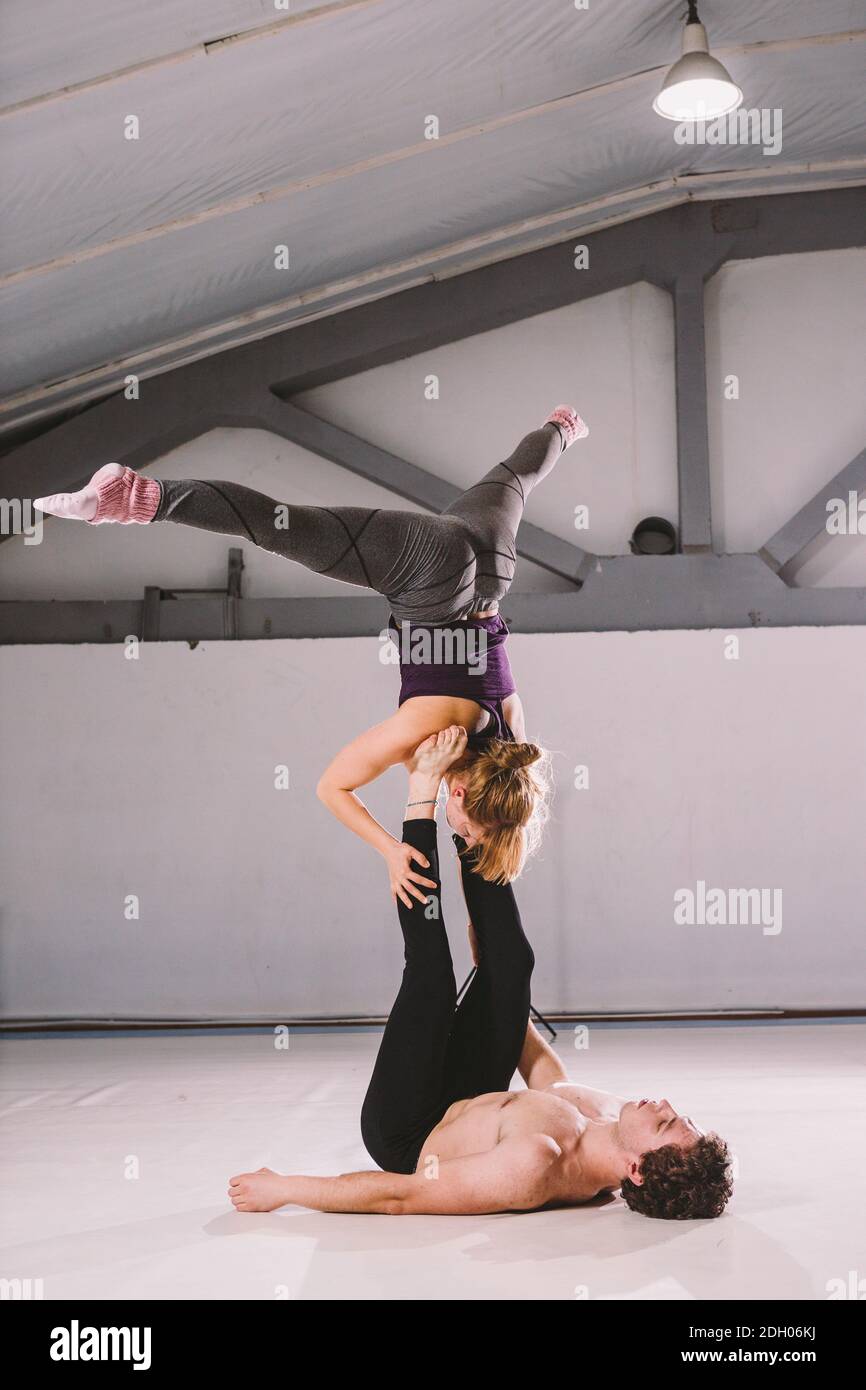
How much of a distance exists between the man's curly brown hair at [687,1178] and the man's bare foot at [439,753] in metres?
1.01

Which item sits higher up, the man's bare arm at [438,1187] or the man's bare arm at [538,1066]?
the man's bare arm at [538,1066]

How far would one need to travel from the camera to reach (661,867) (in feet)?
19.3

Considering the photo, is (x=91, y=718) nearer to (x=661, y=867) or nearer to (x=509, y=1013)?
(x=661, y=867)

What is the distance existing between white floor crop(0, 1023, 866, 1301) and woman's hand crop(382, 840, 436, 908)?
0.70 m

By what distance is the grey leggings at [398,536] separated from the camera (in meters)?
2.39

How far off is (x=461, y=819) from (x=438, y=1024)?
0.56 metres

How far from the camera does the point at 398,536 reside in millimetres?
2641

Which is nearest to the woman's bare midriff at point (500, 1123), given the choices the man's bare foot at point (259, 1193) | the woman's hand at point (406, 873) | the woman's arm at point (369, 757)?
the man's bare foot at point (259, 1193)

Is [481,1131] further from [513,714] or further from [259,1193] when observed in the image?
[513,714]

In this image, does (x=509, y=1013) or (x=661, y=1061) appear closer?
(x=509, y=1013)

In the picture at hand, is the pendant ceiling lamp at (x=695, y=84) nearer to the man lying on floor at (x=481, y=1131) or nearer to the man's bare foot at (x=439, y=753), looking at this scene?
the man's bare foot at (x=439, y=753)

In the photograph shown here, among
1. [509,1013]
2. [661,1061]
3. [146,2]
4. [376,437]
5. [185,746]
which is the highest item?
[146,2]
